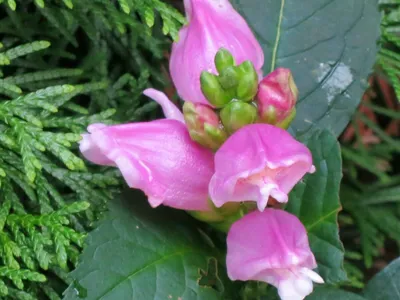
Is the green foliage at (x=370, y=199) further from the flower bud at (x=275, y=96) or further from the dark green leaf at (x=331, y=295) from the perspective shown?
the flower bud at (x=275, y=96)

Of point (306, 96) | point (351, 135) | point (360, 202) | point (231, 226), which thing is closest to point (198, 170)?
point (231, 226)

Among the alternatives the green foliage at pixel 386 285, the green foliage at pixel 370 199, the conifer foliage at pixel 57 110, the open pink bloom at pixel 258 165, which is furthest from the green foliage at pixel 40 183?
the green foliage at pixel 370 199

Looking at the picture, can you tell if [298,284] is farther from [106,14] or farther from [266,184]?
[106,14]

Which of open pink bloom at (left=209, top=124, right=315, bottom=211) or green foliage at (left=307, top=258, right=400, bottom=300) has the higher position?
open pink bloom at (left=209, top=124, right=315, bottom=211)

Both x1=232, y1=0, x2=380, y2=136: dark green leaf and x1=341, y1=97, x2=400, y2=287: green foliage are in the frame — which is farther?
x1=341, y1=97, x2=400, y2=287: green foliage

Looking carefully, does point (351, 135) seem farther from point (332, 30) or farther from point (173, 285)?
point (173, 285)

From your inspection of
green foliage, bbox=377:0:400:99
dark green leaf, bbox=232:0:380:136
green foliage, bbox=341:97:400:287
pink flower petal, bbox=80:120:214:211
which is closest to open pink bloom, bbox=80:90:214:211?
pink flower petal, bbox=80:120:214:211

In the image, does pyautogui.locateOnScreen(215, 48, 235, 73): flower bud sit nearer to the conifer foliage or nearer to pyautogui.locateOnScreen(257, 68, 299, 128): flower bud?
pyautogui.locateOnScreen(257, 68, 299, 128): flower bud
